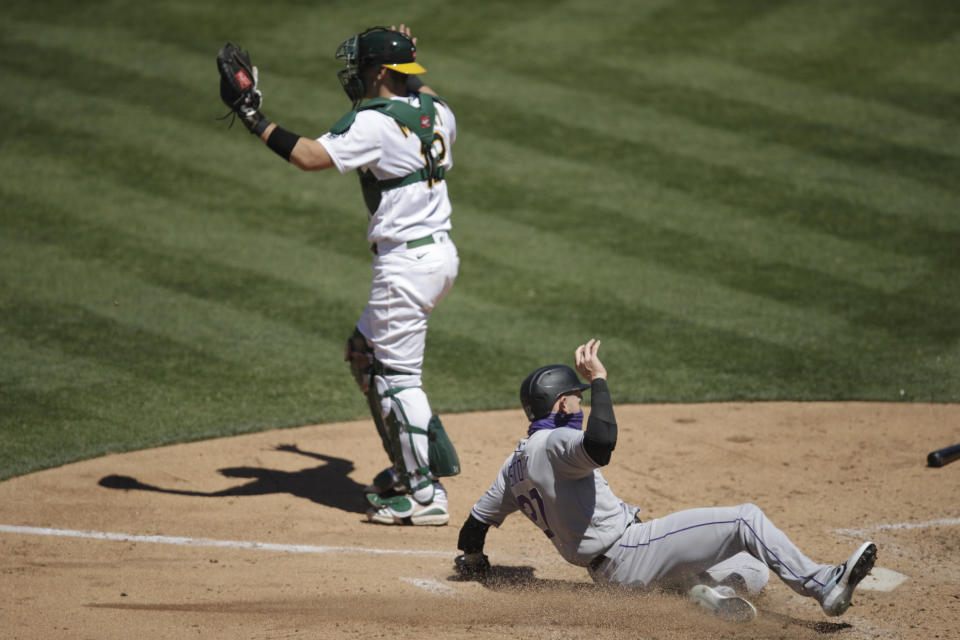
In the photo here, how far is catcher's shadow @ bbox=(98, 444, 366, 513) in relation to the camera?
580 cm

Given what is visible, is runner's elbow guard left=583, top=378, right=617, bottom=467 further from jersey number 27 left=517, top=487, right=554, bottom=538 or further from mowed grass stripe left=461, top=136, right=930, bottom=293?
mowed grass stripe left=461, top=136, right=930, bottom=293

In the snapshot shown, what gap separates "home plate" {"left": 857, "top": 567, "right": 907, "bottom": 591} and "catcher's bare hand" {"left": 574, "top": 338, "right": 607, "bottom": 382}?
Result: 1616mm

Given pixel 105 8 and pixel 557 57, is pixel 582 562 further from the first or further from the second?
pixel 105 8

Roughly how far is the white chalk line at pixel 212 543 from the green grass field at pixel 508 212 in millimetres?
981

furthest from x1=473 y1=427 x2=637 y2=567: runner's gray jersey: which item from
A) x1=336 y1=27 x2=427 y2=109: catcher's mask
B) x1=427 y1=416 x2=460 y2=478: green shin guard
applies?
x1=336 y1=27 x2=427 y2=109: catcher's mask

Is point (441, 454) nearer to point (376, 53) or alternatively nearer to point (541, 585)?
point (541, 585)

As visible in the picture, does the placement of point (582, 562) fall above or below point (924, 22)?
below

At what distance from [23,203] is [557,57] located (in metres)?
6.61

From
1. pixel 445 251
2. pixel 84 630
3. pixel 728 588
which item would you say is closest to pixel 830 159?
pixel 445 251

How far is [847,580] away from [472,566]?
1589 mm

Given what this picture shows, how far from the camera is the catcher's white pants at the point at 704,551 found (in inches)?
157

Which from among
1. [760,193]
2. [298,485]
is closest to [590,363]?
[298,485]

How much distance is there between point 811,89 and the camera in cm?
1224

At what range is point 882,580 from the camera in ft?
15.3
